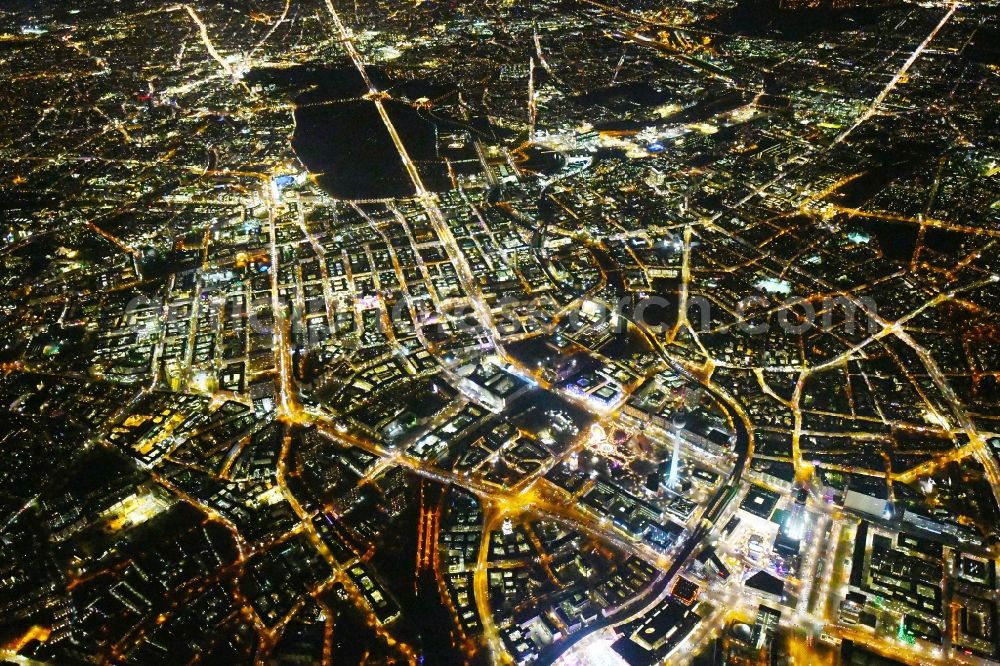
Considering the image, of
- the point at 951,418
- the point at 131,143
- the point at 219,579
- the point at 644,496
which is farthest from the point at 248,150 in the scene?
the point at 951,418

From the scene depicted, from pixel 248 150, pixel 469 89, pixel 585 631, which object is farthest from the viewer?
pixel 469 89

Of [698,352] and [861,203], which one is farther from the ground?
[861,203]

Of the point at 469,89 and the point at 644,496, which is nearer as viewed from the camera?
the point at 644,496

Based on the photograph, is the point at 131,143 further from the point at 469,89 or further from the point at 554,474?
the point at 554,474

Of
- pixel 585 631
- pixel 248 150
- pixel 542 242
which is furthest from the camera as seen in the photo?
pixel 248 150

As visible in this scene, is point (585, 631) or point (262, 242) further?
point (262, 242)

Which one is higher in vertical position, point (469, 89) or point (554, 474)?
point (469, 89)

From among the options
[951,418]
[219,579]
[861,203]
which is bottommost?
[219,579]

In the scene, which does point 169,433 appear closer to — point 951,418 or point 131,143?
point 951,418

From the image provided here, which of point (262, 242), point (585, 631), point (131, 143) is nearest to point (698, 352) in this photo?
point (585, 631)

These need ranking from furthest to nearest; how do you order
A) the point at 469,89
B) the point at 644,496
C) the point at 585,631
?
the point at 469,89 → the point at 644,496 → the point at 585,631
